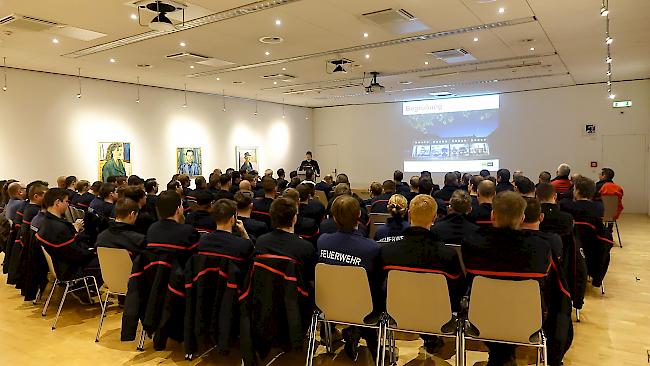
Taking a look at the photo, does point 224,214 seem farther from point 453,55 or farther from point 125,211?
point 453,55

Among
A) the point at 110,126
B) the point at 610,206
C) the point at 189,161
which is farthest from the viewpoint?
the point at 189,161

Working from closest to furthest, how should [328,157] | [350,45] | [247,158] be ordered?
[350,45] → [247,158] → [328,157]

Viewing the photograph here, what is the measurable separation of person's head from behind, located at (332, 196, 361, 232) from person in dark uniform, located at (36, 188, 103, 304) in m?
3.02

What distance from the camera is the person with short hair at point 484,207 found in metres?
4.76

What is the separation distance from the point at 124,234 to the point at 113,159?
28.0 feet

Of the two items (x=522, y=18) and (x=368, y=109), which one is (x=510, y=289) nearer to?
(x=522, y=18)

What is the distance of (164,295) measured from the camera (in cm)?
365

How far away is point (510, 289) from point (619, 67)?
10708 millimetres

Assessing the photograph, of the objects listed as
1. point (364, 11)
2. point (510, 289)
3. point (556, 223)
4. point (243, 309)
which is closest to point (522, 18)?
point (364, 11)

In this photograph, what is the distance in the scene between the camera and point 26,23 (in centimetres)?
650

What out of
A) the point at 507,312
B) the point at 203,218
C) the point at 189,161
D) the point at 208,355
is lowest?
the point at 208,355

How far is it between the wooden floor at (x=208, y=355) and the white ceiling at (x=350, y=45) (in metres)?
3.80

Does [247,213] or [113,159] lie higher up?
[113,159]

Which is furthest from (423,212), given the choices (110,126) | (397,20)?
(110,126)
